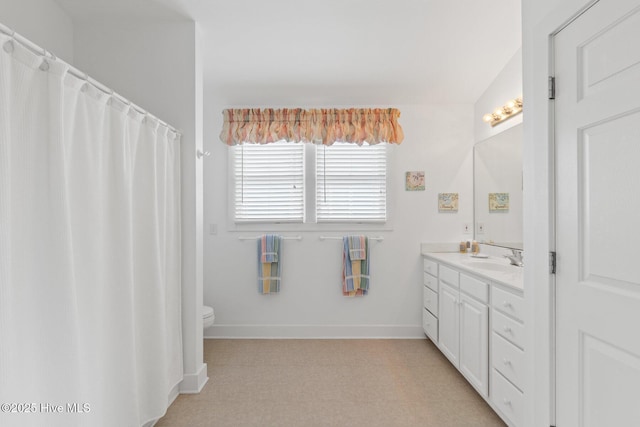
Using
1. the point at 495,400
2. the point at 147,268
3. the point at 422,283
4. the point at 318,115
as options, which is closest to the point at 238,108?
the point at 318,115

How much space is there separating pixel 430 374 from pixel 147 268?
2.14m

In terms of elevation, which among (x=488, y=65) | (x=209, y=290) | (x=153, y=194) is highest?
(x=488, y=65)

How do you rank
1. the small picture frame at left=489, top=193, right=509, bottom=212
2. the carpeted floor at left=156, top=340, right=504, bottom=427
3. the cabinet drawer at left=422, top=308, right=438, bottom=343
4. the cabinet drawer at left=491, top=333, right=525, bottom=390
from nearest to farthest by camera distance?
the cabinet drawer at left=491, top=333, right=525, bottom=390
the carpeted floor at left=156, top=340, right=504, bottom=427
the small picture frame at left=489, top=193, right=509, bottom=212
the cabinet drawer at left=422, top=308, right=438, bottom=343

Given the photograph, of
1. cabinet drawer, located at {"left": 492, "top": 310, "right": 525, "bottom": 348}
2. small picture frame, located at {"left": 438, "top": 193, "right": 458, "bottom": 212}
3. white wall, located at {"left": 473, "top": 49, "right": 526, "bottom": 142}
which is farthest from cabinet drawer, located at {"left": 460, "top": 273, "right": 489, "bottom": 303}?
white wall, located at {"left": 473, "top": 49, "right": 526, "bottom": 142}

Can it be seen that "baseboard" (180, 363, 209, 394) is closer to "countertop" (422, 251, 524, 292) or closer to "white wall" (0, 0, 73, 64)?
"countertop" (422, 251, 524, 292)

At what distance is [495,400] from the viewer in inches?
80.5

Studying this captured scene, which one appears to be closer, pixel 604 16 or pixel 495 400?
pixel 604 16

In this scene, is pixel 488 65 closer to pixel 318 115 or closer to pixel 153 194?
pixel 318 115

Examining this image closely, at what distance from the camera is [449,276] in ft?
9.12

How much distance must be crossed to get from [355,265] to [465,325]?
1223 mm

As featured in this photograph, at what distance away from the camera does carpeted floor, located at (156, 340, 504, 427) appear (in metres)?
2.07

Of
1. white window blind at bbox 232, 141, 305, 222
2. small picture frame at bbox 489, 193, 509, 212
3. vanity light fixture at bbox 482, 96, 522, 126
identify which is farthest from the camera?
white window blind at bbox 232, 141, 305, 222

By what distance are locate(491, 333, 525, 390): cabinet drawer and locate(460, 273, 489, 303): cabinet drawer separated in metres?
0.24

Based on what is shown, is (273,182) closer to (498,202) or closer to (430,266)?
(430,266)
